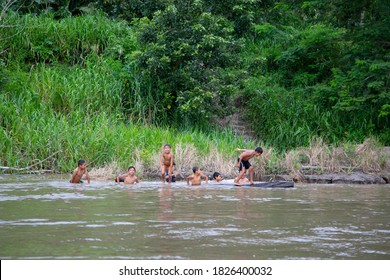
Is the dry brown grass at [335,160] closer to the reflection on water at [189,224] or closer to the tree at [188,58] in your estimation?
the reflection on water at [189,224]

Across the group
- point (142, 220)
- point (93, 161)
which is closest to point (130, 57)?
point (93, 161)

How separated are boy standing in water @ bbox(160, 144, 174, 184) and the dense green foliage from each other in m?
1.58

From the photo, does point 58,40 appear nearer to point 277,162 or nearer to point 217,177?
point 277,162

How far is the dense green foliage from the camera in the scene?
1947 cm

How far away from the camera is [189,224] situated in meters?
8.44

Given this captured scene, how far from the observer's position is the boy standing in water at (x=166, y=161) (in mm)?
15953

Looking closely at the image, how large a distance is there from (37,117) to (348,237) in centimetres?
1403

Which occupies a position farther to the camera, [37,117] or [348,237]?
Result: [37,117]

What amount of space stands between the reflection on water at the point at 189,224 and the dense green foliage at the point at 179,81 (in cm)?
599

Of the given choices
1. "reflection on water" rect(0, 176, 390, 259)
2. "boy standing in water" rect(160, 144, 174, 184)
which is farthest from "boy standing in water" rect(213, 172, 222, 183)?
"reflection on water" rect(0, 176, 390, 259)

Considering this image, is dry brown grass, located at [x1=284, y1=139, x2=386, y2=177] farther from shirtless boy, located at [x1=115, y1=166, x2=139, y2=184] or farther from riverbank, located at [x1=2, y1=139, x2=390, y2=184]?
shirtless boy, located at [x1=115, y1=166, x2=139, y2=184]

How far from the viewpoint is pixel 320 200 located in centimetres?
1181
